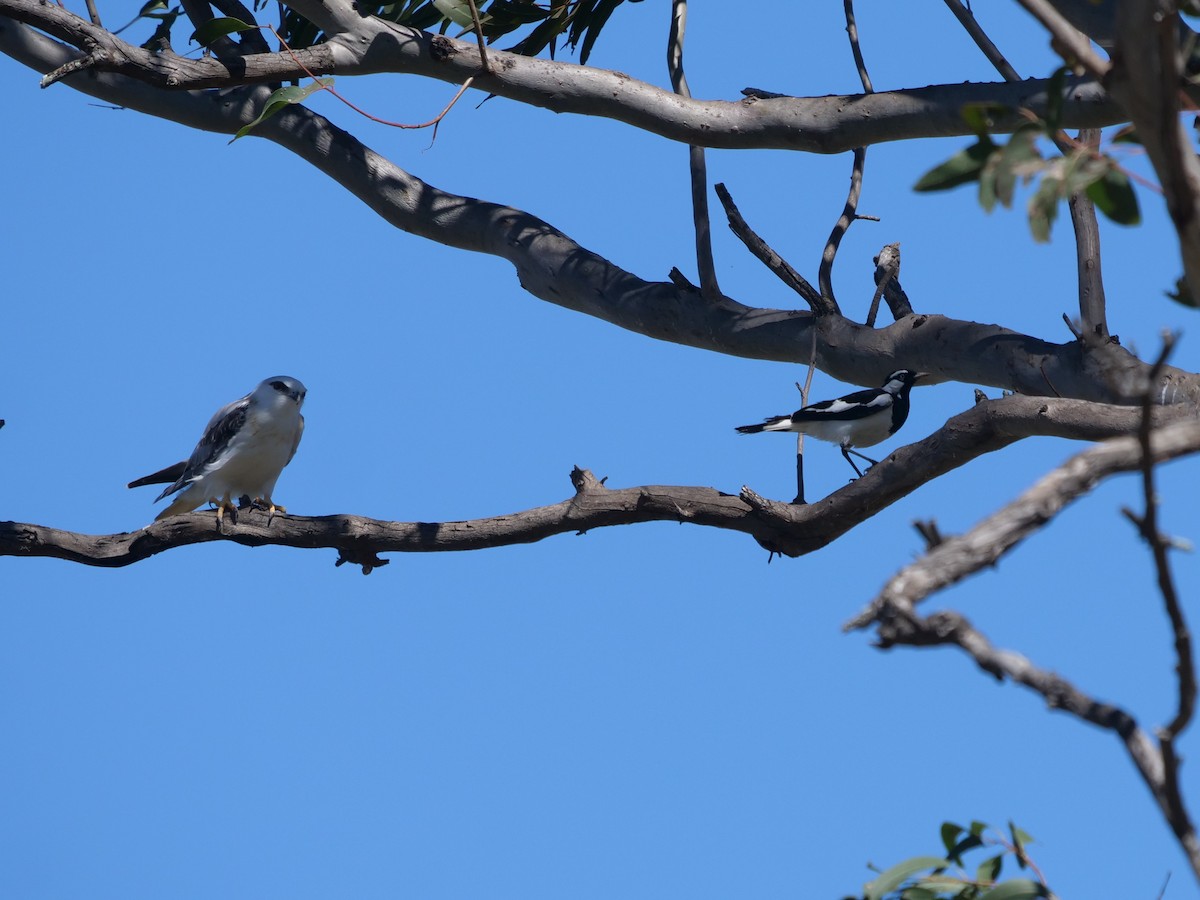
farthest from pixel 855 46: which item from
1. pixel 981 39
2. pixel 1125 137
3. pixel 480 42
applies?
pixel 1125 137

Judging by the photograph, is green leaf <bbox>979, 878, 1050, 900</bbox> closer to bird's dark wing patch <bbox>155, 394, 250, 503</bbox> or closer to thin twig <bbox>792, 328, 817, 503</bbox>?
thin twig <bbox>792, 328, 817, 503</bbox>

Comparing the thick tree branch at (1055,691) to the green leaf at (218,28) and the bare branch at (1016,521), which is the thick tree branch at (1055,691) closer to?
the bare branch at (1016,521)

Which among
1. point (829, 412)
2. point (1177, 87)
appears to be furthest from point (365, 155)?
point (1177, 87)

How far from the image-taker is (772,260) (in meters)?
4.20

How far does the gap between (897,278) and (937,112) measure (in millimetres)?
701

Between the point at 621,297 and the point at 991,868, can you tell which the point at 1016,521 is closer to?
the point at 991,868

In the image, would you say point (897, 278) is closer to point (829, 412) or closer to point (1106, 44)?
point (1106, 44)

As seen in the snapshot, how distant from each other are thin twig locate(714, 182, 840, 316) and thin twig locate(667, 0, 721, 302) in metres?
0.08

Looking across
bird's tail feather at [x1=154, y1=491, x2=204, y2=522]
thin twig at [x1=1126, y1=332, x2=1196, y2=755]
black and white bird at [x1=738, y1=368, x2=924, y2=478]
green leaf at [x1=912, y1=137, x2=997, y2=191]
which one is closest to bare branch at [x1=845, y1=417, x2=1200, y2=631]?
thin twig at [x1=1126, y1=332, x2=1196, y2=755]

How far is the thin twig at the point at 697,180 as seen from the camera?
13.7ft

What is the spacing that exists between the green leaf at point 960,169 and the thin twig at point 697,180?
2.17 metres

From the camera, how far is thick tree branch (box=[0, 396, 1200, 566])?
3.26 meters

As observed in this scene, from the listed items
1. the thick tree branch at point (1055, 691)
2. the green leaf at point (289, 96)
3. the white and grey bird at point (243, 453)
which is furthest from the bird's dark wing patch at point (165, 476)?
the thick tree branch at point (1055, 691)

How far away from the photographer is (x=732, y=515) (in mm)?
3645
